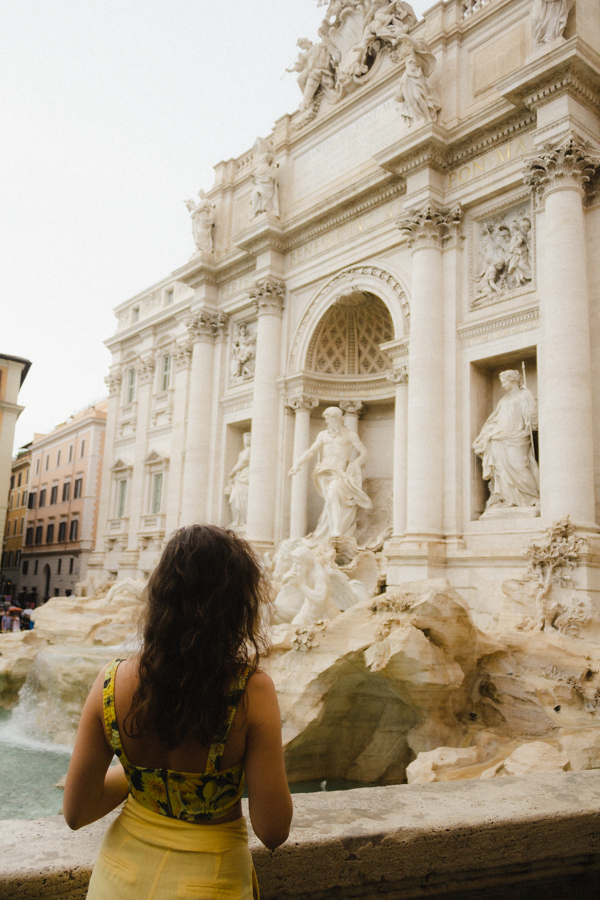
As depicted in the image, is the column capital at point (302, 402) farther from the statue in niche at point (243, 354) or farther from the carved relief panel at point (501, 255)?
the carved relief panel at point (501, 255)

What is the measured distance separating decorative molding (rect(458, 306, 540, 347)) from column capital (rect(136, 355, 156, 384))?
1454cm

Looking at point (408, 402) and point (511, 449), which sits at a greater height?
point (408, 402)

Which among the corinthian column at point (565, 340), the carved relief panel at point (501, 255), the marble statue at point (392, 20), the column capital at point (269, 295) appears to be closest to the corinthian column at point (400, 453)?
the carved relief panel at point (501, 255)

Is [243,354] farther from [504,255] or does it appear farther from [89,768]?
[89,768]

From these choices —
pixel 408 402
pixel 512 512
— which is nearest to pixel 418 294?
pixel 408 402

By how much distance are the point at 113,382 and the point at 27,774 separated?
20.6 meters

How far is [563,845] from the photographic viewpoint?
2.39 metres

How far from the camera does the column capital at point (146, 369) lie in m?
25.8

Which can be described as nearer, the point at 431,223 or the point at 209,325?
the point at 431,223

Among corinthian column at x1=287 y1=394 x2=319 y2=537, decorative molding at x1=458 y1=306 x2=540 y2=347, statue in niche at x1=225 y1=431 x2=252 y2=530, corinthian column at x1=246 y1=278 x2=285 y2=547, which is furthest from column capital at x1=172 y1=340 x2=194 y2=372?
decorative molding at x1=458 y1=306 x2=540 y2=347

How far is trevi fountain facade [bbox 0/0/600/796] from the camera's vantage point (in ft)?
27.1

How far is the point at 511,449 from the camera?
12875mm

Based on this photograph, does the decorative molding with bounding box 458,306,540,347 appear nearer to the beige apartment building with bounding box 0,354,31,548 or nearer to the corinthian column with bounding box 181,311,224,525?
the corinthian column with bounding box 181,311,224,525

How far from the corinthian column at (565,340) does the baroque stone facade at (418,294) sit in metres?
0.04
